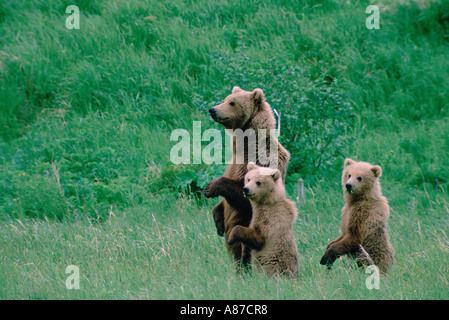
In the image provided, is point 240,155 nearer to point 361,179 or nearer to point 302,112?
point 361,179

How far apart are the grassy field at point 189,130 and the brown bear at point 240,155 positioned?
Result: 1.33 ft

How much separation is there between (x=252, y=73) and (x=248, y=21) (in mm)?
3554

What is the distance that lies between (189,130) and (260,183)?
484 cm

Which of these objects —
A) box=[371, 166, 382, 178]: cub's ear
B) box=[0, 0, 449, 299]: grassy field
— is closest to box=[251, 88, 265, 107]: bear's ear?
box=[371, 166, 382, 178]: cub's ear

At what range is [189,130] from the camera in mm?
9000

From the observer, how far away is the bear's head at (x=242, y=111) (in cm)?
495

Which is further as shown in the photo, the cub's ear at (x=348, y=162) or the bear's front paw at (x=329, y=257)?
the cub's ear at (x=348, y=162)

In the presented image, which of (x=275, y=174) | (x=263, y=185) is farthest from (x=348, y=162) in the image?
(x=263, y=185)

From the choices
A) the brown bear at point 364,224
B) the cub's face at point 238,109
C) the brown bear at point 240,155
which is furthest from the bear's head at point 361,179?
the cub's face at point 238,109

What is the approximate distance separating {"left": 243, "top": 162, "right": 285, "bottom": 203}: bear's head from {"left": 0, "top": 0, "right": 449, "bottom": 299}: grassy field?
0.65 meters

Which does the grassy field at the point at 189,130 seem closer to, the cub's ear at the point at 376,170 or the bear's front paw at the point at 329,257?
the bear's front paw at the point at 329,257

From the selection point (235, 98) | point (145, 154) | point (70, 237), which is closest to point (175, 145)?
point (145, 154)

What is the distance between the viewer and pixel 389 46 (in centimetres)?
1033

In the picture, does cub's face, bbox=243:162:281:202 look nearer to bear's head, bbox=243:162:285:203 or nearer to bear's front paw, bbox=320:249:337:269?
bear's head, bbox=243:162:285:203
